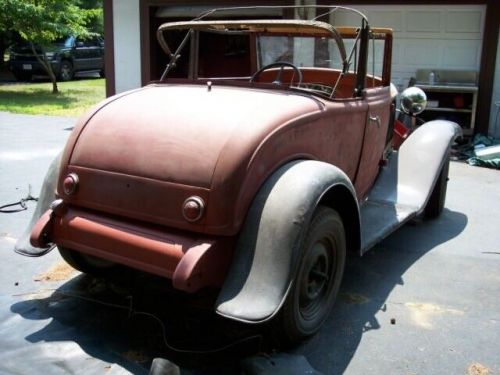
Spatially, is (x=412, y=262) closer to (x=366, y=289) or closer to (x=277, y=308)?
(x=366, y=289)

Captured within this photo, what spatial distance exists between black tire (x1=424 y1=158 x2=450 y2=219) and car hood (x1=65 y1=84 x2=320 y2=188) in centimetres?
235

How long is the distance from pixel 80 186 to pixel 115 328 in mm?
828

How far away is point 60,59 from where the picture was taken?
64.8 ft

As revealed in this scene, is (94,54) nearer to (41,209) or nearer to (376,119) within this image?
(376,119)

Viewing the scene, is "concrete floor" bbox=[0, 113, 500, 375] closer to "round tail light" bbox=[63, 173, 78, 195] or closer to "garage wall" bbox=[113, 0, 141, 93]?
"round tail light" bbox=[63, 173, 78, 195]

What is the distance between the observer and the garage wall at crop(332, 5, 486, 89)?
9.87 m

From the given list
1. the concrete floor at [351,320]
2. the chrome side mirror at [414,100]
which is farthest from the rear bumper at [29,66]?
the chrome side mirror at [414,100]

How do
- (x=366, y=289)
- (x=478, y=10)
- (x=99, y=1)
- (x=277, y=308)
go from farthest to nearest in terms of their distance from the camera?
(x=99, y=1) < (x=478, y=10) < (x=366, y=289) < (x=277, y=308)

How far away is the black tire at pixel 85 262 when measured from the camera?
354 centimetres

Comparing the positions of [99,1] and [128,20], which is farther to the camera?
[99,1]

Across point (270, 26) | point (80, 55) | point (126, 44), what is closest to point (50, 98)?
point (126, 44)

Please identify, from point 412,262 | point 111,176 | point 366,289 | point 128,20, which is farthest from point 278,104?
point 128,20

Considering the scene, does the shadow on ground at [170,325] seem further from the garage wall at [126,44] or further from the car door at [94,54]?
the car door at [94,54]

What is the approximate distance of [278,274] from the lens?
266 centimetres
